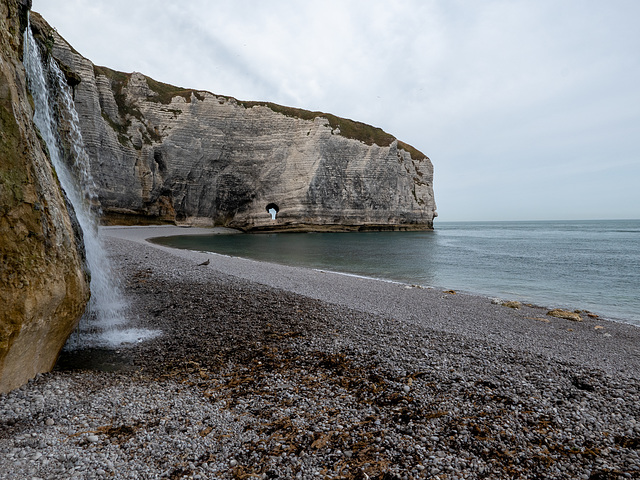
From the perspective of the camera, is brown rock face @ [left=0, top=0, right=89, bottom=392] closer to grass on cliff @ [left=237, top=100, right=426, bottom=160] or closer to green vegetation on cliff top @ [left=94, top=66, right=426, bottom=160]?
green vegetation on cliff top @ [left=94, top=66, right=426, bottom=160]

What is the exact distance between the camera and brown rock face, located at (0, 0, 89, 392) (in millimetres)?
4070

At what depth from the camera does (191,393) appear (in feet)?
15.4

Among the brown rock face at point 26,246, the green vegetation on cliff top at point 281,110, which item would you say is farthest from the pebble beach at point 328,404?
the green vegetation on cliff top at point 281,110

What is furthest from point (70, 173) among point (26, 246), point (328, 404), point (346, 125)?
point (346, 125)


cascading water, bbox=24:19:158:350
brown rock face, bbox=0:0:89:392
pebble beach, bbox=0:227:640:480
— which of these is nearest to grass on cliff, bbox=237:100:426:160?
cascading water, bbox=24:19:158:350

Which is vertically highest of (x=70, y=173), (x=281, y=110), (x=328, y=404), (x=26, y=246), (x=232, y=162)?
(x=281, y=110)

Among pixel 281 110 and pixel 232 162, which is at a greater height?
pixel 281 110

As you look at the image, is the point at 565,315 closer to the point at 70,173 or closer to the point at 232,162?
the point at 70,173

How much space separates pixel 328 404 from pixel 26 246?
14.7 ft

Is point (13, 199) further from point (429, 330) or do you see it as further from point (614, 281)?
point (614, 281)

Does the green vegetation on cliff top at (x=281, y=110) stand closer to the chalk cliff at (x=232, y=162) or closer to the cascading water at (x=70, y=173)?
the chalk cliff at (x=232, y=162)

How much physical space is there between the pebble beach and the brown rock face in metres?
0.53

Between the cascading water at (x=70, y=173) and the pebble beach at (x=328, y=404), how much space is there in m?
0.56

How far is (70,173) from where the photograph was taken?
843cm
